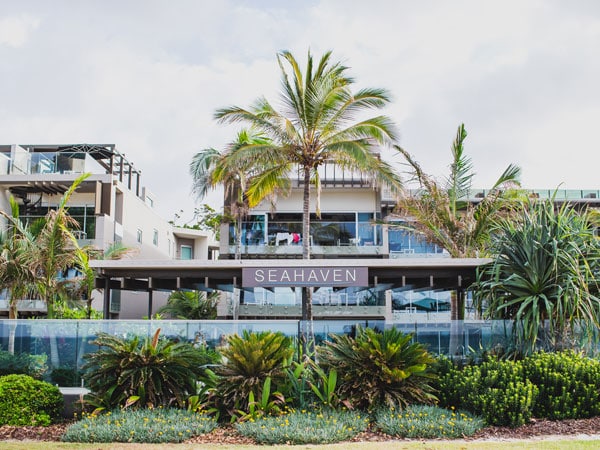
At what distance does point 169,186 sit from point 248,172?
23474 mm

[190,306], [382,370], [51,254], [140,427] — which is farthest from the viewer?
[190,306]

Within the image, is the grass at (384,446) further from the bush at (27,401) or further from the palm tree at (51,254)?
the palm tree at (51,254)

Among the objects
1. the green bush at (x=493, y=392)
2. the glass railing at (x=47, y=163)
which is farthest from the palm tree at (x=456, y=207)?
the glass railing at (x=47, y=163)

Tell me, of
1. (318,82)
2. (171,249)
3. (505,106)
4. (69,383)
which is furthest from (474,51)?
(171,249)

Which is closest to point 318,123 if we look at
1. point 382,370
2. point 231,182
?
point 231,182

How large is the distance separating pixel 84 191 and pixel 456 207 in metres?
18.6

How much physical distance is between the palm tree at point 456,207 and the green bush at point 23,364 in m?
11.0

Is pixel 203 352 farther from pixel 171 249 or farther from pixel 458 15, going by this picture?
pixel 171 249

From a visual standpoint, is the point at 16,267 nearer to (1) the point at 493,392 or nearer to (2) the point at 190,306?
(2) the point at 190,306

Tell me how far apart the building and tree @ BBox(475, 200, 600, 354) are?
18.0 meters

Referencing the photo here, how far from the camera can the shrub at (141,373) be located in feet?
37.2

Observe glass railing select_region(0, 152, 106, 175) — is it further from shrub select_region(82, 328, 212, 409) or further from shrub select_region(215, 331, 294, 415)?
shrub select_region(215, 331, 294, 415)

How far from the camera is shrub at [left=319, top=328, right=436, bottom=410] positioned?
11289mm

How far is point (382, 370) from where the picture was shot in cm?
1127
